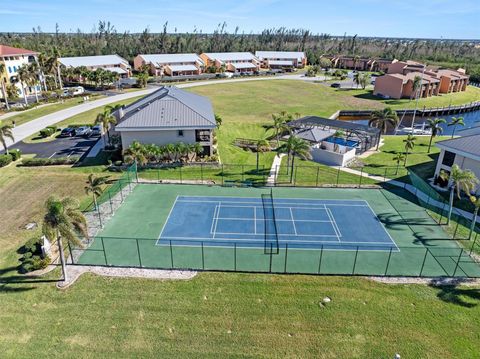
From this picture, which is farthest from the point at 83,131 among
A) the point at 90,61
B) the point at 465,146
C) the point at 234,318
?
the point at 90,61

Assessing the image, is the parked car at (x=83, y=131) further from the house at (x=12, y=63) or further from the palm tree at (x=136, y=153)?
the house at (x=12, y=63)

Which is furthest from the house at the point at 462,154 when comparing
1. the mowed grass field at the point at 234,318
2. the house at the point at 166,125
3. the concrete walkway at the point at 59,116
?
the concrete walkway at the point at 59,116

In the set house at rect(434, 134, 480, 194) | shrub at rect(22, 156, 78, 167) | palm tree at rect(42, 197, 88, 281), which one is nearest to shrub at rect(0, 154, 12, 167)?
shrub at rect(22, 156, 78, 167)

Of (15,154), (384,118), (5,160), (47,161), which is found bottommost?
(47,161)

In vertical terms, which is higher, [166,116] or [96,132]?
[166,116]

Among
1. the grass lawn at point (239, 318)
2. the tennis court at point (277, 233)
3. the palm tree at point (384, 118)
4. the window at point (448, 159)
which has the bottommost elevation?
the grass lawn at point (239, 318)

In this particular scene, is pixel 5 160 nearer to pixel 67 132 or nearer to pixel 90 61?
pixel 67 132

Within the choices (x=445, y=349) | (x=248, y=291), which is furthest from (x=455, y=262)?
(x=248, y=291)

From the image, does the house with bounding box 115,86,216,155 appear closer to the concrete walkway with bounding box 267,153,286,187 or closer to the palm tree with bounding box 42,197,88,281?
the concrete walkway with bounding box 267,153,286,187
